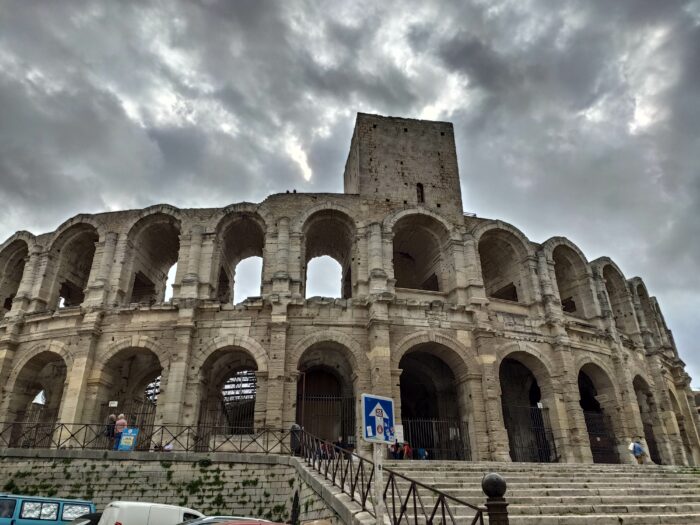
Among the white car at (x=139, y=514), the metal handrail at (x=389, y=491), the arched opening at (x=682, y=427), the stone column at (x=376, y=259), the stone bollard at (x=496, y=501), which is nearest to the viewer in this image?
the stone bollard at (x=496, y=501)

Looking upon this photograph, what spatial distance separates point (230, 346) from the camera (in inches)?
631

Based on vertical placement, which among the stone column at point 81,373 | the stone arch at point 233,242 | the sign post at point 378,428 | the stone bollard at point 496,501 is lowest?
the stone bollard at point 496,501

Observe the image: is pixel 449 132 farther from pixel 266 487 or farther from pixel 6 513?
pixel 6 513

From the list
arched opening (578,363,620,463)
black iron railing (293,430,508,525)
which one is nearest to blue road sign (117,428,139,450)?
black iron railing (293,430,508,525)

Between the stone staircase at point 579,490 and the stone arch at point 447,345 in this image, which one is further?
the stone arch at point 447,345

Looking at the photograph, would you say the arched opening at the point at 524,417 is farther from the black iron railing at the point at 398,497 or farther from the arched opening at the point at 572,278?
the black iron railing at the point at 398,497

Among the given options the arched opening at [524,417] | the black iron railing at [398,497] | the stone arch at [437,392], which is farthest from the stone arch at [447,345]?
the black iron railing at [398,497]

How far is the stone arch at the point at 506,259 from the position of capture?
63.5 feet

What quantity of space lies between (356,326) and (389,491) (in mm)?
8192

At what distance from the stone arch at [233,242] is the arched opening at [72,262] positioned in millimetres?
4993

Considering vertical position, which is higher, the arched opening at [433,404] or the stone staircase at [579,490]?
the arched opening at [433,404]

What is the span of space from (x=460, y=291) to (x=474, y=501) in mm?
9862

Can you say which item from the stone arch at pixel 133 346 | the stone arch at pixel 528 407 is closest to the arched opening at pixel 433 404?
the stone arch at pixel 528 407

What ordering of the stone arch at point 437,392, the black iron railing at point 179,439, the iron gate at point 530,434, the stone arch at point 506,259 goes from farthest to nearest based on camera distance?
the stone arch at point 506,259 → the iron gate at point 530,434 → the stone arch at point 437,392 → the black iron railing at point 179,439
